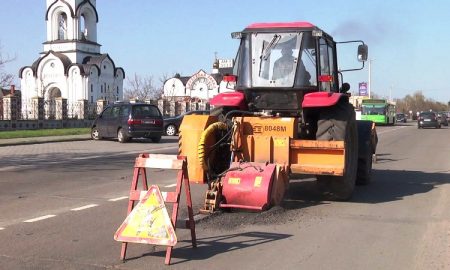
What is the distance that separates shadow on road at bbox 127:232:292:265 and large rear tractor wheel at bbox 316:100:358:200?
2487mm

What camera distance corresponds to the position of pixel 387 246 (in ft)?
21.4

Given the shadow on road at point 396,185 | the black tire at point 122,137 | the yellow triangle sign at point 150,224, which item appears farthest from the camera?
the black tire at point 122,137

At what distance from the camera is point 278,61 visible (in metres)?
9.47

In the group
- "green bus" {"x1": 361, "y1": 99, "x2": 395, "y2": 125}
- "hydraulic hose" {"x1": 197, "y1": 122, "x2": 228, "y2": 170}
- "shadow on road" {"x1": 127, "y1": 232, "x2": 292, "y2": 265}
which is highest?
"green bus" {"x1": 361, "y1": 99, "x2": 395, "y2": 125}

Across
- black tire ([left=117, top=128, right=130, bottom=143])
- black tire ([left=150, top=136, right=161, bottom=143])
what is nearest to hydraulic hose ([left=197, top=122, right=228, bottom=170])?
black tire ([left=117, top=128, right=130, bottom=143])

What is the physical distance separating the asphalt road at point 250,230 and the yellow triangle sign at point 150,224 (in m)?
0.26

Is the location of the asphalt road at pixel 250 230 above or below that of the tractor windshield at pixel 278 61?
below

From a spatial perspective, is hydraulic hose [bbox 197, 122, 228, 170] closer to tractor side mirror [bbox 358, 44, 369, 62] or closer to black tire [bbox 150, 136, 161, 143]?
tractor side mirror [bbox 358, 44, 369, 62]

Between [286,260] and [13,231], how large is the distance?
12.5ft

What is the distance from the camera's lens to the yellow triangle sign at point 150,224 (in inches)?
223

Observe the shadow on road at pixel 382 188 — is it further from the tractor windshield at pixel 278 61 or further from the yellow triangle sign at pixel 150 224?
the yellow triangle sign at pixel 150 224

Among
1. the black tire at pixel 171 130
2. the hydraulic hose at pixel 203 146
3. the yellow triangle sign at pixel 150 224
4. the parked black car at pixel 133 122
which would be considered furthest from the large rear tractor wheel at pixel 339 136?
the black tire at pixel 171 130

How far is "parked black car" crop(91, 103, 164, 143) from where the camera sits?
82.0 ft

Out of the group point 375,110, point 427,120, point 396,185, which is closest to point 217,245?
point 396,185
